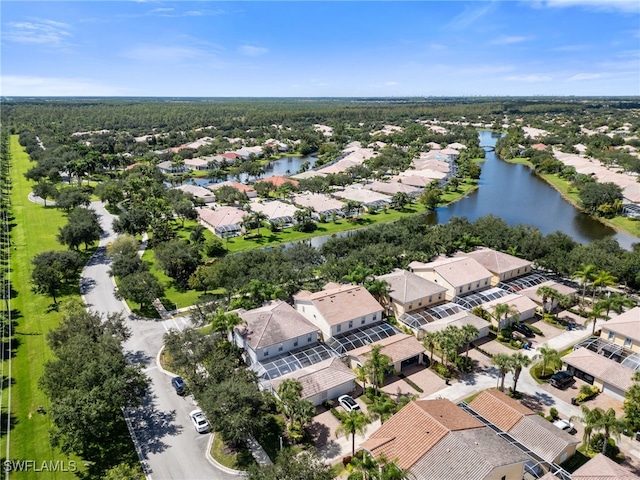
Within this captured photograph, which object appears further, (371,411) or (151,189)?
(151,189)

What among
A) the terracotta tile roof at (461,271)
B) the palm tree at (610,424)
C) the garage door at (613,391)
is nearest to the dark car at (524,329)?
the terracotta tile roof at (461,271)

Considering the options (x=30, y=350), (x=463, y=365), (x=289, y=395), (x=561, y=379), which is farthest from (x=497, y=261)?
(x=30, y=350)

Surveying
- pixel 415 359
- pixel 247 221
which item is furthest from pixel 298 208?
pixel 415 359

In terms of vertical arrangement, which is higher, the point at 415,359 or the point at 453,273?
the point at 453,273

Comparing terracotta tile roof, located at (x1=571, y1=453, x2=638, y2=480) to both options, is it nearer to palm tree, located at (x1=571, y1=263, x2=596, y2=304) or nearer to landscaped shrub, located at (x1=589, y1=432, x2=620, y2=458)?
landscaped shrub, located at (x1=589, y1=432, x2=620, y2=458)

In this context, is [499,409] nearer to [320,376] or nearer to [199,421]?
[320,376]

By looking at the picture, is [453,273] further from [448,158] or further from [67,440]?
[448,158]
